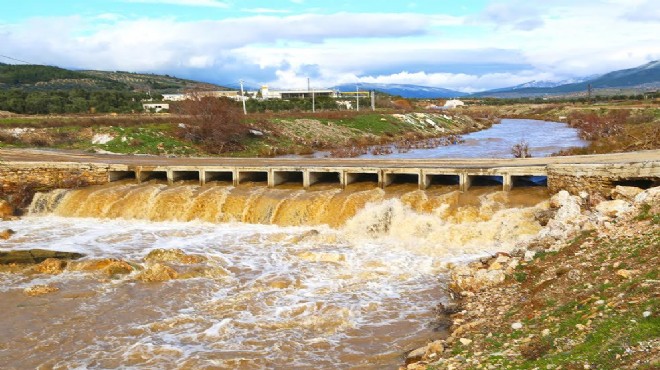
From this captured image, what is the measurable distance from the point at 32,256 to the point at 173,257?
5720mm

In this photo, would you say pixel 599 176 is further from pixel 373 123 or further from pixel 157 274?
pixel 373 123

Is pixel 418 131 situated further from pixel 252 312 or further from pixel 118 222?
pixel 252 312

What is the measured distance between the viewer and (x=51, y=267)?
2002 cm

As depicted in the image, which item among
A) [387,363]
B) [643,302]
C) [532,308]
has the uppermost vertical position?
[643,302]

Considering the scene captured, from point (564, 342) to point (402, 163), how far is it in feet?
65.2

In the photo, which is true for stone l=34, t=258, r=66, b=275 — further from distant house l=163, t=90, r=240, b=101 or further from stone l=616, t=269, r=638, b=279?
distant house l=163, t=90, r=240, b=101

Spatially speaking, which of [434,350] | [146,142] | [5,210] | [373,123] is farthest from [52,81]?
[434,350]

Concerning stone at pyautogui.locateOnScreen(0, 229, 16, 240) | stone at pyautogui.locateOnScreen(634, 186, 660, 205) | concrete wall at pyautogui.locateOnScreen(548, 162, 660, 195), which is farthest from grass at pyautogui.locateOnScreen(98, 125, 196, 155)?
stone at pyautogui.locateOnScreen(634, 186, 660, 205)

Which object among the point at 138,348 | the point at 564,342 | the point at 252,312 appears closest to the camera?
the point at 564,342

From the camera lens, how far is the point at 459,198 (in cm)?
2481

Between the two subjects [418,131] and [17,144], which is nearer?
[17,144]

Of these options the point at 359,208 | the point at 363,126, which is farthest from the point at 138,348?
the point at 363,126

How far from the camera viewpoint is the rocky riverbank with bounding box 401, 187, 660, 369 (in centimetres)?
943

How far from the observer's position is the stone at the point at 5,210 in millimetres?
29309
